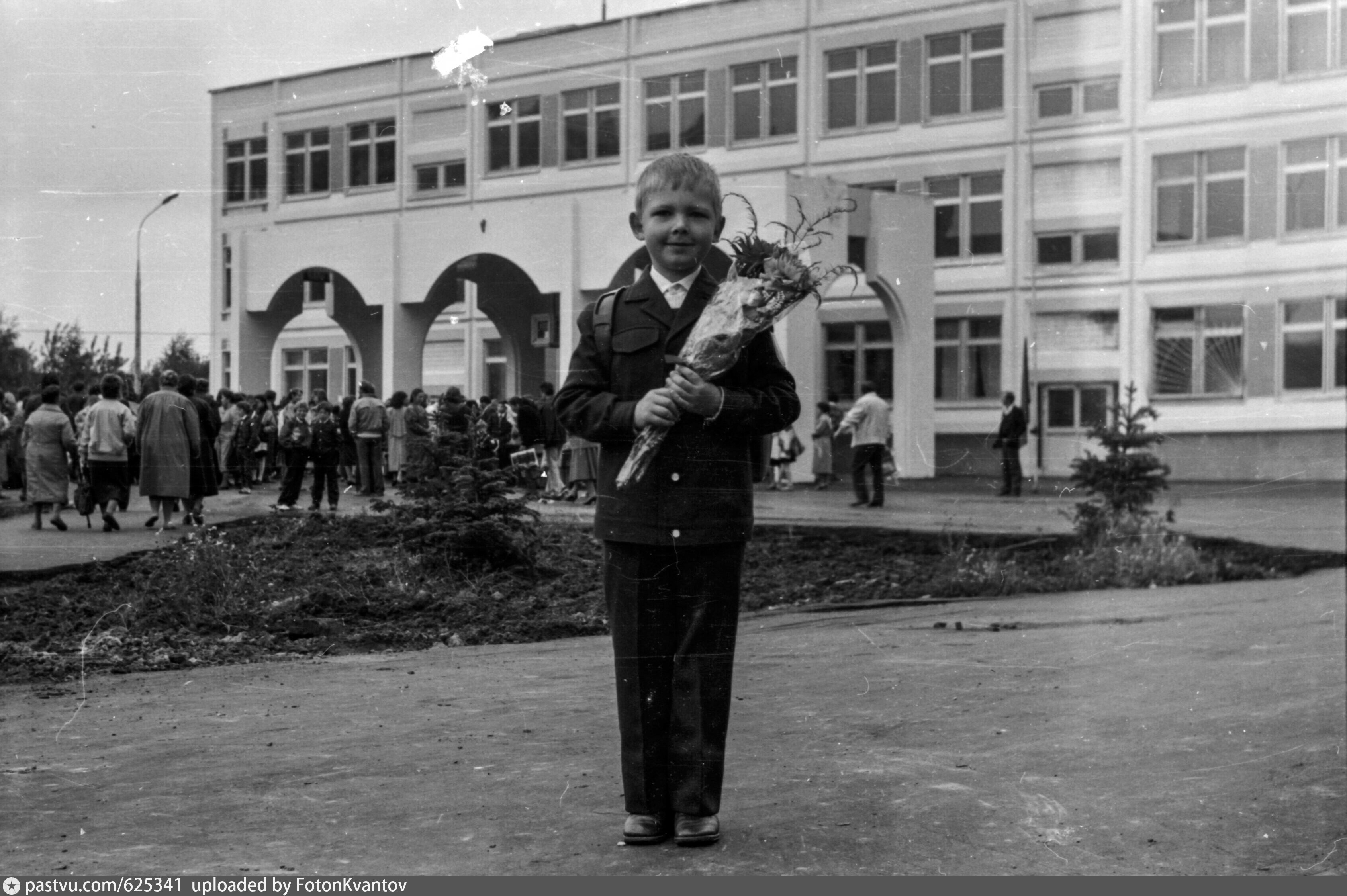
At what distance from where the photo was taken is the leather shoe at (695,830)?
12.6ft

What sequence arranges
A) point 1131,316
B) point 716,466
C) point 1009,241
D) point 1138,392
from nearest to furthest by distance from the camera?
point 716,466 < point 1009,241 < point 1131,316 < point 1138,392

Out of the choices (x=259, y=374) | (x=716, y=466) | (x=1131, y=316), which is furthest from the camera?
(x=1131, y=316)

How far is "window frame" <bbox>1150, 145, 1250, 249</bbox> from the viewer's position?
20.7 feet

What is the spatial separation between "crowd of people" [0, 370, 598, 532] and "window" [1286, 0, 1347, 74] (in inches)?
124

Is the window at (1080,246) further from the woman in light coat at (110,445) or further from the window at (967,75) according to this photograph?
the woman in light coat at (110,445)

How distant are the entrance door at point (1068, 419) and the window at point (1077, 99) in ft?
3.82

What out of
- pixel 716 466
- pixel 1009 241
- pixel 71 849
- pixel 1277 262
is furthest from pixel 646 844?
pixel 1277 262

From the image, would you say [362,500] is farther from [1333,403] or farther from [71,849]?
[1333,403]

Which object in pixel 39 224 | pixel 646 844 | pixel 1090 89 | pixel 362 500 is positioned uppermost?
pixel 1090 89

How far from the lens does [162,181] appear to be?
15.3ft

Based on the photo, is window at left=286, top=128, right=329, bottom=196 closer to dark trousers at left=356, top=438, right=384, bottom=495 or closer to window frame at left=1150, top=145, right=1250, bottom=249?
dark trousers at left=356, top=438, right=384, bottom=495

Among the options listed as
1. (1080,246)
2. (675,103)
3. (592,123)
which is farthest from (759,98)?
(1080,246)

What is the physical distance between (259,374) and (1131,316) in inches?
132

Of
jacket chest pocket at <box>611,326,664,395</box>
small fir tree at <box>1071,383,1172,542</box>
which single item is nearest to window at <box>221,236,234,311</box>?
jacket chest pocket at <box>611,326,664,395</box>
